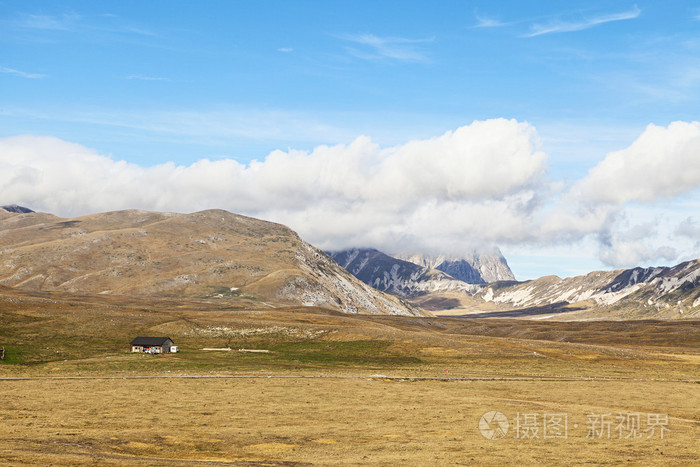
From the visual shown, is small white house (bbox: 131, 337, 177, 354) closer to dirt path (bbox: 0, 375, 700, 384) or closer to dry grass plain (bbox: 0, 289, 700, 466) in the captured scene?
dry grass plain (bbox: 0, 289, 700, 466)

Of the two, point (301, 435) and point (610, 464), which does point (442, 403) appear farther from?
point (610, 464)

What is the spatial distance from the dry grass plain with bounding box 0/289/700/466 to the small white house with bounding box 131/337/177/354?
14.2ft

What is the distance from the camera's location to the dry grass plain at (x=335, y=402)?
4062 cm

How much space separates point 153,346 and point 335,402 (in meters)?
68.8

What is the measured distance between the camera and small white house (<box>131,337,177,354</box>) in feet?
404

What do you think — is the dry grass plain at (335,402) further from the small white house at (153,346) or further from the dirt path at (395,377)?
the small white house at (153,346)

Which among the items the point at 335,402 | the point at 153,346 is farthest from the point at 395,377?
the point at 153,346

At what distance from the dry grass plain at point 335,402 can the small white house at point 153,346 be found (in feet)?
14.2

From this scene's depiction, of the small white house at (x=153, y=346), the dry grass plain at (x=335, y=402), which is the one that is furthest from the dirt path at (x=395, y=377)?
the small white house at (x=153, y=346)

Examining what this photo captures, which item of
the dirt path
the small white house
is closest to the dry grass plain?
the dirt path

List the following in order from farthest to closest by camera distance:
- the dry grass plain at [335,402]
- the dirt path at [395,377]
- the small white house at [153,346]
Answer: the small white house at [153,346], the dirt path at [395,377], the dry grass plain at [335,402]

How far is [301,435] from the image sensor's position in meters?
47.8

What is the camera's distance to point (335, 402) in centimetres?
6550

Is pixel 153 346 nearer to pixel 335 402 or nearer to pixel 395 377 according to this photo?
pixel 395 377
